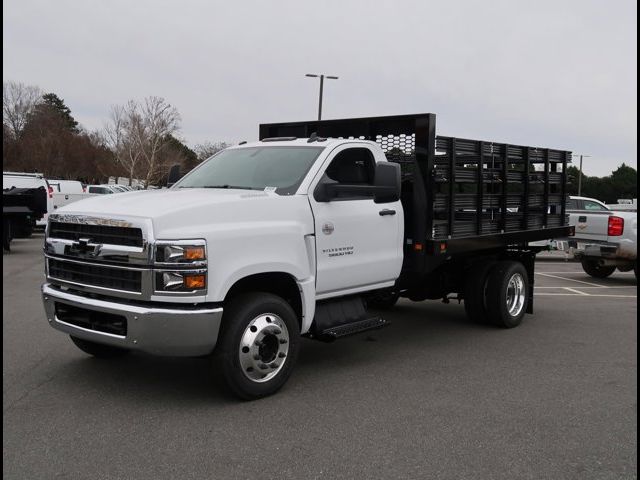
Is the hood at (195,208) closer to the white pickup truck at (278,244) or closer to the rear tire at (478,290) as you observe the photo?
the white pickup truck at (278,244)

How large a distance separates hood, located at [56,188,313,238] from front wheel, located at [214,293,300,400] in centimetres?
68

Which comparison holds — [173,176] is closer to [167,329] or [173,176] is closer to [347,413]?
[167,329]

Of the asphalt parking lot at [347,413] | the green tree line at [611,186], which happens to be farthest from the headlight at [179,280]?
the green tree line at [611,186]

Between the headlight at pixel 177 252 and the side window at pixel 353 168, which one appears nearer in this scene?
the headlight at pixel 177 252

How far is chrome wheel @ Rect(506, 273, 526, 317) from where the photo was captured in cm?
859

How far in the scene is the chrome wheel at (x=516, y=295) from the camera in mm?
8594

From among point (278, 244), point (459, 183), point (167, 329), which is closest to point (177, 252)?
point (167, 329)

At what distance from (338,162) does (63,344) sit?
3516 millimetres

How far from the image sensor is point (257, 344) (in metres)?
5.16

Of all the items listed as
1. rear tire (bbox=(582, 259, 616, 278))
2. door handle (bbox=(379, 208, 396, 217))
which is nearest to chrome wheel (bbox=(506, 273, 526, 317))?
door handle (bbox=(379, 208, 396, 217))

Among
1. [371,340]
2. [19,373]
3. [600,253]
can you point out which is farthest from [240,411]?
[600,253]

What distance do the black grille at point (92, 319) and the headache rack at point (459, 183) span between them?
10.6 ft

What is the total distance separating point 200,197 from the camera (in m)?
5.26

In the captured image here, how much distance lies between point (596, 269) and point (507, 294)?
746cm
